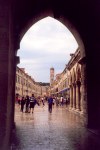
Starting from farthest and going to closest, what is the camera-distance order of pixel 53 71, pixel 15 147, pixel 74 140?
pixel 53 71, pixel 74 140, pixel 15 147

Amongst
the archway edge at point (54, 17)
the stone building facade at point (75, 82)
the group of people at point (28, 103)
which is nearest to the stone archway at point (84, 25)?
the archway edge at point (54, 17)

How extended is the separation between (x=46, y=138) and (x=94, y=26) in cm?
706

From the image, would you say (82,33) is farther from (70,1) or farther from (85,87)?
(85,87)

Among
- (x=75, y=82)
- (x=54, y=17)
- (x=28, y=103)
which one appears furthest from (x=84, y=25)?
(x=75, y=82)

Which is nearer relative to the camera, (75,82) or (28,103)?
(28,103)

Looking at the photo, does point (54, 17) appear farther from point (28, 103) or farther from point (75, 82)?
point (75, 82)

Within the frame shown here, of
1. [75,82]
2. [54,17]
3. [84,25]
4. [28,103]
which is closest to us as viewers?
[84,25]

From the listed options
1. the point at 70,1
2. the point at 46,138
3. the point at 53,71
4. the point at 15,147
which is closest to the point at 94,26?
the point at 70,1

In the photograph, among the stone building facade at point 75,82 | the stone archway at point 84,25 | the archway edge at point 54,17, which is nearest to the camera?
the stone archway at point 84,25

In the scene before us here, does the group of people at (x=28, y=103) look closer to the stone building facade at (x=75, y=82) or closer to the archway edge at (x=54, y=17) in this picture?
the stone building facade at (x=75, y=82)

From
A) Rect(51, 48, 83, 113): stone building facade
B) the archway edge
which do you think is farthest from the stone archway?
Rect(51, 48, 83, 113): stone building facade

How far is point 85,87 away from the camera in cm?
1747

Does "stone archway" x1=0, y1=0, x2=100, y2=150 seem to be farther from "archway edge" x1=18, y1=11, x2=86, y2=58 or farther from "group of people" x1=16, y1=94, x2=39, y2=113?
"group of people" x1=16, y1=94, x2=39, y2=113

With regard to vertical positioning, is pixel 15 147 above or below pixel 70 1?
below
